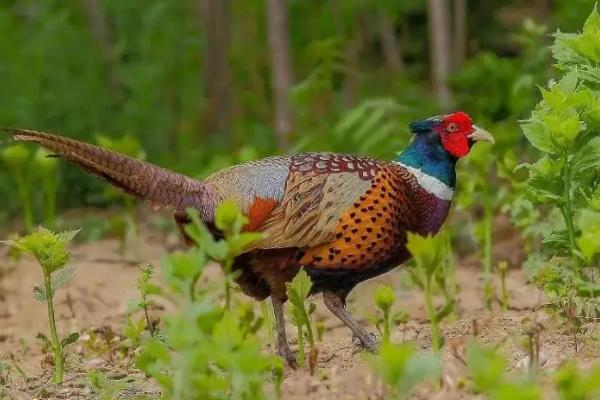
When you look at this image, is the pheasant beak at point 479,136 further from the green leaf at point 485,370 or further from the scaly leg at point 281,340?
the green leaf at point 485,370

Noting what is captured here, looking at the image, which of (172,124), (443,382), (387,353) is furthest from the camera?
(172,124)

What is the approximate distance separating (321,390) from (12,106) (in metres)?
5.68

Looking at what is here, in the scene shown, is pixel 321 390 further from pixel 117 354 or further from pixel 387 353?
pixel 117 354

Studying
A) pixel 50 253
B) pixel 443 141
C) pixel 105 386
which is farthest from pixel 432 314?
pixel 50 253

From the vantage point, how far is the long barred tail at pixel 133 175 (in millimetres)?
4762

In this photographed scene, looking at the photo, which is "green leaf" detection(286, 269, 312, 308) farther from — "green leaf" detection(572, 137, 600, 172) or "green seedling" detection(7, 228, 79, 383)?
"green leaf" detection(572, 137, 600, 172)

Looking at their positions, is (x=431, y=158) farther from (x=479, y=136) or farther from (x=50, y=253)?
(x=50, y=253)

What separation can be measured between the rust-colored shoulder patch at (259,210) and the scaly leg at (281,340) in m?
0.35

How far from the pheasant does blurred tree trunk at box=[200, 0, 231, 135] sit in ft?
18.3

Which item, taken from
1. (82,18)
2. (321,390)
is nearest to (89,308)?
(321,390)

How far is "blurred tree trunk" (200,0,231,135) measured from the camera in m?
10.7

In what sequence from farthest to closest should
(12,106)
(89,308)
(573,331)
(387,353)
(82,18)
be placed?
(82,18) < (12,106) < (89,308) < (573,331) < (387,353)

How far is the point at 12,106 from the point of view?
9289 millimetres

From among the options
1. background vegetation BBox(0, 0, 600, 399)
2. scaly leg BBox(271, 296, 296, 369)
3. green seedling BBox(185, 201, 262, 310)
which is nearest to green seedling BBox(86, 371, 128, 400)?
background vegetation BBox(0, 0, 600, 399)
